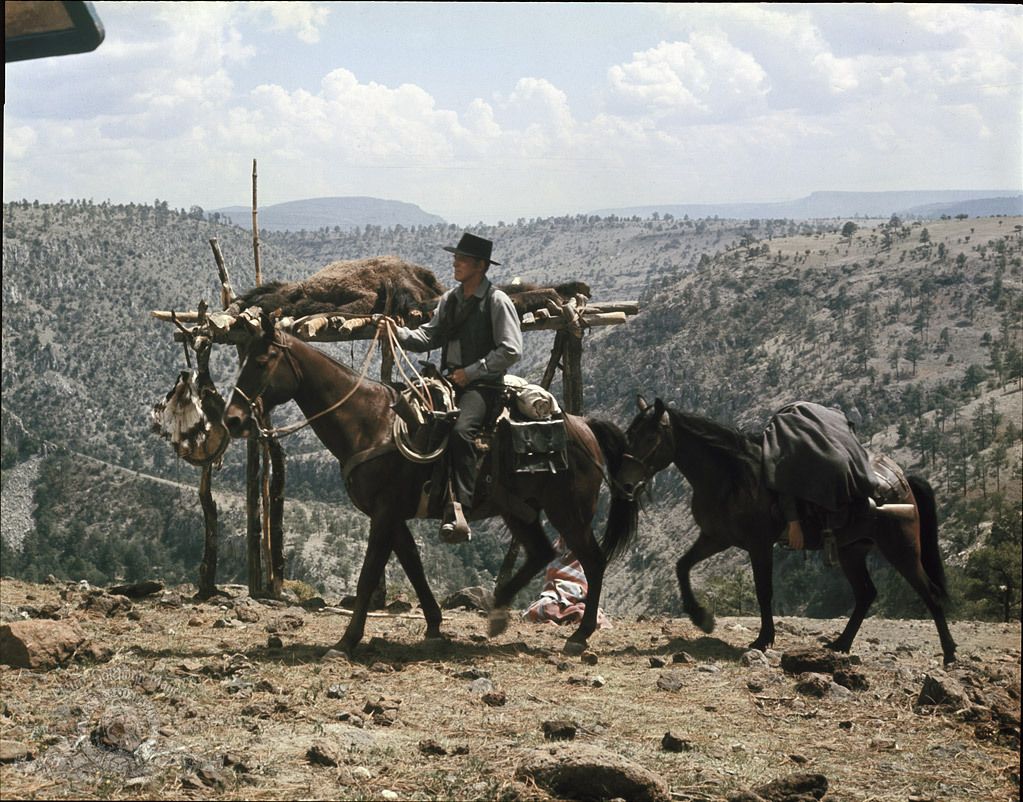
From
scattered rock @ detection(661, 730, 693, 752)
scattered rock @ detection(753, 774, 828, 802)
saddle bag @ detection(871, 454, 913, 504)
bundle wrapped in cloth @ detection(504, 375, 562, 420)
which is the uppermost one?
bundle wrapped in cloth @ detection(504, 375, 562, 420)

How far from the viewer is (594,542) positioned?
9.10 meters

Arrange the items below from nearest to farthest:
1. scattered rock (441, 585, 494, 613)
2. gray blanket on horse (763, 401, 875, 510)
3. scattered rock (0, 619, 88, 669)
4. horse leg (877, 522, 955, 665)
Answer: scattered rock (0, 619, 88, 669) → gray blanket on horse (763, 401, 875, 510) → horse leg (877, 522, 955, 665) → scattered rock (441, 585, 494, 613)

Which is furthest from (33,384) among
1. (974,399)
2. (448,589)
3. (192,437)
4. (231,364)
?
(192,437)

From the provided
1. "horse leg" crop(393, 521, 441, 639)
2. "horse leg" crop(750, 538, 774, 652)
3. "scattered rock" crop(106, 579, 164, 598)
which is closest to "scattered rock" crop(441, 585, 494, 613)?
"horse leg" crop(393, 521, 441, 639)

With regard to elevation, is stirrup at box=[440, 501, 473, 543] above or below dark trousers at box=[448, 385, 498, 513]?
below

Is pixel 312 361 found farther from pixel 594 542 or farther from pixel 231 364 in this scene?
pixel 231 364

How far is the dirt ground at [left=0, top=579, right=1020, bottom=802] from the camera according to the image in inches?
209

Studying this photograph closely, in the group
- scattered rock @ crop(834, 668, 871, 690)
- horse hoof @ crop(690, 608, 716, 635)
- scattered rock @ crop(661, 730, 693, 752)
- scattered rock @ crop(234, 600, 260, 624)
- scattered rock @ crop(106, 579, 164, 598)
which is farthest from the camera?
scattered rock @ crop(106, 579, 164, 598)

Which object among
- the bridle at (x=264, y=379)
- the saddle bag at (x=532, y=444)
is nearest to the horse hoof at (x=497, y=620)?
the saddle bag at (x=532, y=444)

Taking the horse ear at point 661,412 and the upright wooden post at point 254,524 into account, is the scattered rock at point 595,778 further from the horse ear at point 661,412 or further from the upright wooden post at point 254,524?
the upright wooden post at point 254,524

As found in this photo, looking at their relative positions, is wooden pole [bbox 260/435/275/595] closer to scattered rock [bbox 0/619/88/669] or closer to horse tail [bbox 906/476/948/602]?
scattered rock [bbox 0/619/88/669]

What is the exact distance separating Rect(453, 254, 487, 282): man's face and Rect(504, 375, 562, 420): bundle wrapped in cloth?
0.91m

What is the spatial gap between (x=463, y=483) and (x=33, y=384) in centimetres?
9074

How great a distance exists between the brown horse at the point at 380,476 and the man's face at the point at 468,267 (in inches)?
41.5
